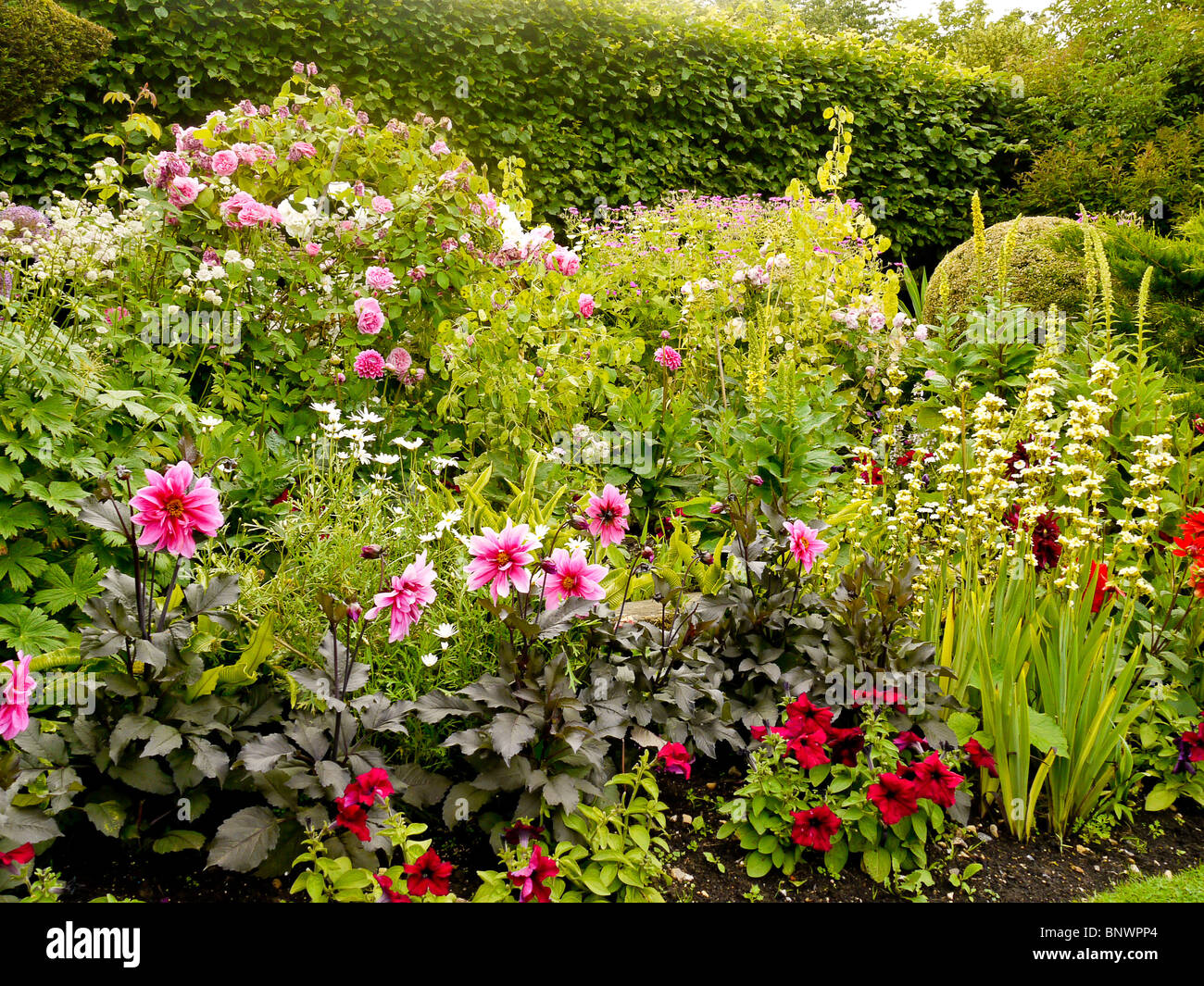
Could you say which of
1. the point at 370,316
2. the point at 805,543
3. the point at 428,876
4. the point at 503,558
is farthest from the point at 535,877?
the point at 370,316

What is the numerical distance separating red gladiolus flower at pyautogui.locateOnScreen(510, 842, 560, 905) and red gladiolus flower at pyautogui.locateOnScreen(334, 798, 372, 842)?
347 mm

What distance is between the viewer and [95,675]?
200 cm

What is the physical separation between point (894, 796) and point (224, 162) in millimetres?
3647

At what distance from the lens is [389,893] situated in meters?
1.88

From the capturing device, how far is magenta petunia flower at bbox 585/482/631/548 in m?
2.32

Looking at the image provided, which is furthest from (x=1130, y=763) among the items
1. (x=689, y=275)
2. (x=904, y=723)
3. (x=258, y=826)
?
(x=689, y=275)

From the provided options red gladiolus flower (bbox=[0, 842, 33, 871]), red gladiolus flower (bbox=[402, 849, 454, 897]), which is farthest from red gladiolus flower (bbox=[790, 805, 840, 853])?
red gladiolus flower (bbox=[0, 842, 33, 871])

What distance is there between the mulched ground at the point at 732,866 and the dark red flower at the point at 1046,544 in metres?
0.84

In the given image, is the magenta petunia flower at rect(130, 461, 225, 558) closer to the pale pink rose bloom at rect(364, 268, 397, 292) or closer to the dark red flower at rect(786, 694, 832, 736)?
the dark red flower at rect(786, 694, 832, 736)

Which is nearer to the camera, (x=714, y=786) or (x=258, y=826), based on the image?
(x=258, y=826)

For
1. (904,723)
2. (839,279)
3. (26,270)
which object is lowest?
(904,723)

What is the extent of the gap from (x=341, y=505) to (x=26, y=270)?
172cm
